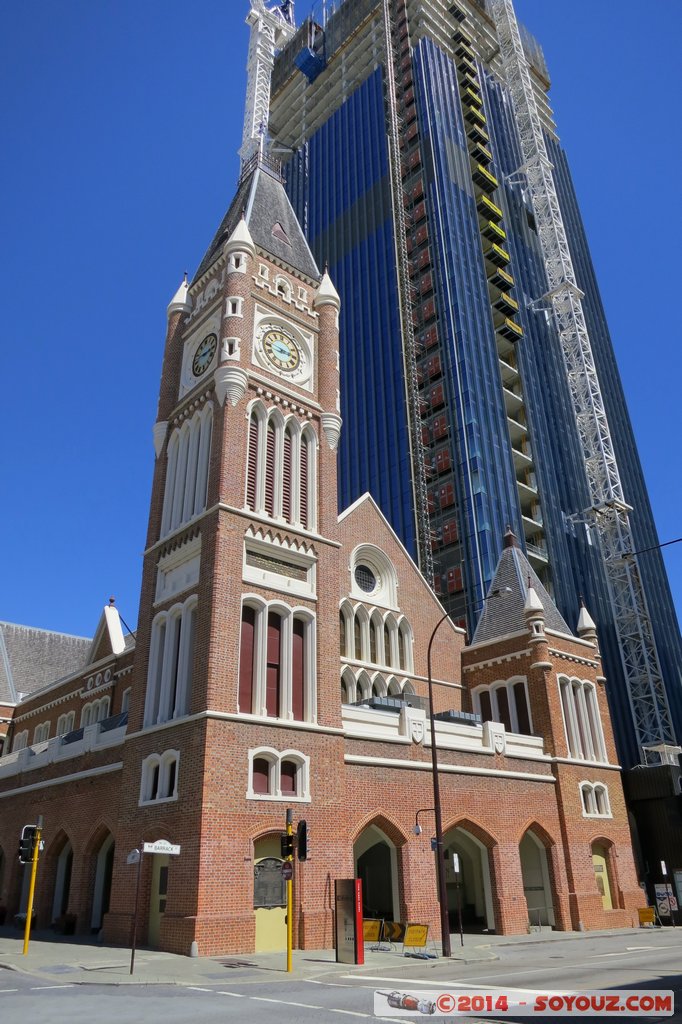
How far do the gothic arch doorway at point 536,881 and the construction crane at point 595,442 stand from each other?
32589mm

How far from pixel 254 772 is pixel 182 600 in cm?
646

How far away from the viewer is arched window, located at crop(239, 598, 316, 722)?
24.6m

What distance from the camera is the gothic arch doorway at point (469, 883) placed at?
95.0 feet

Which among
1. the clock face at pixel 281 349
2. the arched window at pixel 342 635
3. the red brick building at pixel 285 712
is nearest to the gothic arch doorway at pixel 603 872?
the red brick building at pixel 285 712

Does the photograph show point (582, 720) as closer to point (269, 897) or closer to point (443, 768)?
point (443, 768)

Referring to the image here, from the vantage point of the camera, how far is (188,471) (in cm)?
2931

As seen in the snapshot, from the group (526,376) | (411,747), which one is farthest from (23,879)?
(526,376)

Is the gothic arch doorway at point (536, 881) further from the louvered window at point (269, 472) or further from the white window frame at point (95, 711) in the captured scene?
the white window frame at point (95, 711)

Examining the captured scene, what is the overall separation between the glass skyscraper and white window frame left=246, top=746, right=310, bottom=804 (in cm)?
3948

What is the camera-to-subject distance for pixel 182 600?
1039 inches

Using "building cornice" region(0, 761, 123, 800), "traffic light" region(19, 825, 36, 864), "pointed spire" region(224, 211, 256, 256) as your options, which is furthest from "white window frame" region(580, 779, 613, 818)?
"pointed spire" region(224, 211, 256, 256)

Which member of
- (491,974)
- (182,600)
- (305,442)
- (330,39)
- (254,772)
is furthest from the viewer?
(330,39)

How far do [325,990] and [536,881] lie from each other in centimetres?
2026

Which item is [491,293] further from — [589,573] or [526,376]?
[589,573]
